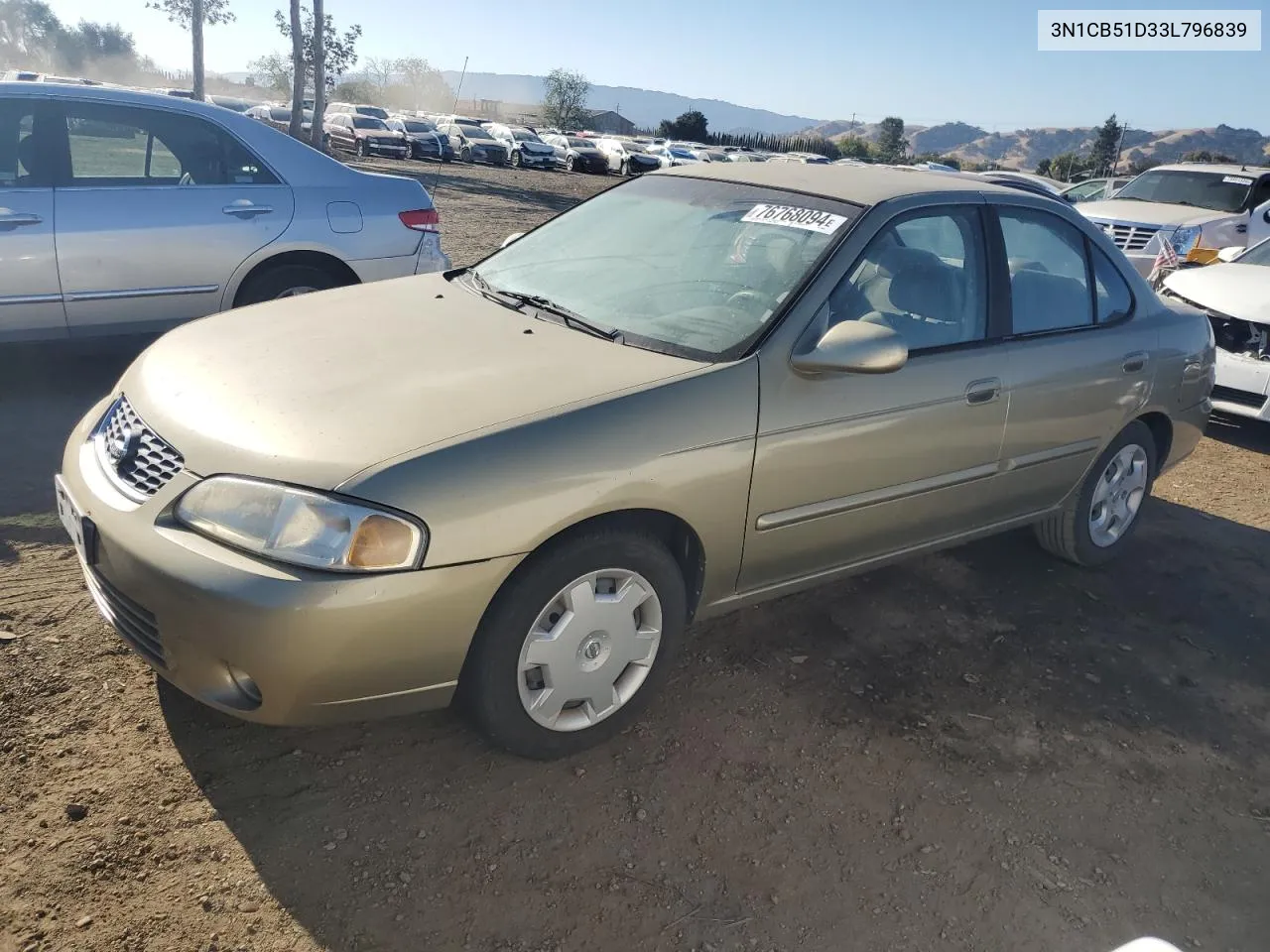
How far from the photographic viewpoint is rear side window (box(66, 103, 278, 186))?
16.0ft

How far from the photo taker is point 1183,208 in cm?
1200

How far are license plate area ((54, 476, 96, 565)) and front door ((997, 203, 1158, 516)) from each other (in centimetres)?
306

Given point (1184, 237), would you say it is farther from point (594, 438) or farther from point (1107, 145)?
point (1107, 145)

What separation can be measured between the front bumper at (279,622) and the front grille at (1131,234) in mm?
11141

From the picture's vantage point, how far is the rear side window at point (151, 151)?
16.0ft

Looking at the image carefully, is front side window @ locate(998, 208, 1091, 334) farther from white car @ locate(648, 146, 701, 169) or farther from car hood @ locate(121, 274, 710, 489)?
white car @ locate(648, 146, 701, 169)

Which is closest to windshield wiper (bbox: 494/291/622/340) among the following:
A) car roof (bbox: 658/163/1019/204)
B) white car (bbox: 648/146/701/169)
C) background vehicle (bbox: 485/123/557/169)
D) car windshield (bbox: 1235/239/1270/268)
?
car roof (bbox: 658/163/1019/204)

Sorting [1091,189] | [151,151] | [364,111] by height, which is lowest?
[151,151]

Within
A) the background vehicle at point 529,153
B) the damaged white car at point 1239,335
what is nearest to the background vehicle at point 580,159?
the background vehicle at point 529,153

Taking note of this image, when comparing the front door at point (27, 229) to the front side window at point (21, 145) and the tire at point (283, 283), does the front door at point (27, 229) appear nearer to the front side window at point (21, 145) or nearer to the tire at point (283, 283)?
the front side window at point (21, 145)

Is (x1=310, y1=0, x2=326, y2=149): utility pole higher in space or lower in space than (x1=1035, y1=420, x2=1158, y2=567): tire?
higher

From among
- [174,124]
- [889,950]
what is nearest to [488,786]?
[889,950]

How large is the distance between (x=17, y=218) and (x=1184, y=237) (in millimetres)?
11308

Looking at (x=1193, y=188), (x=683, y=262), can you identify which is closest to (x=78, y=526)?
(x=683, y=262)
